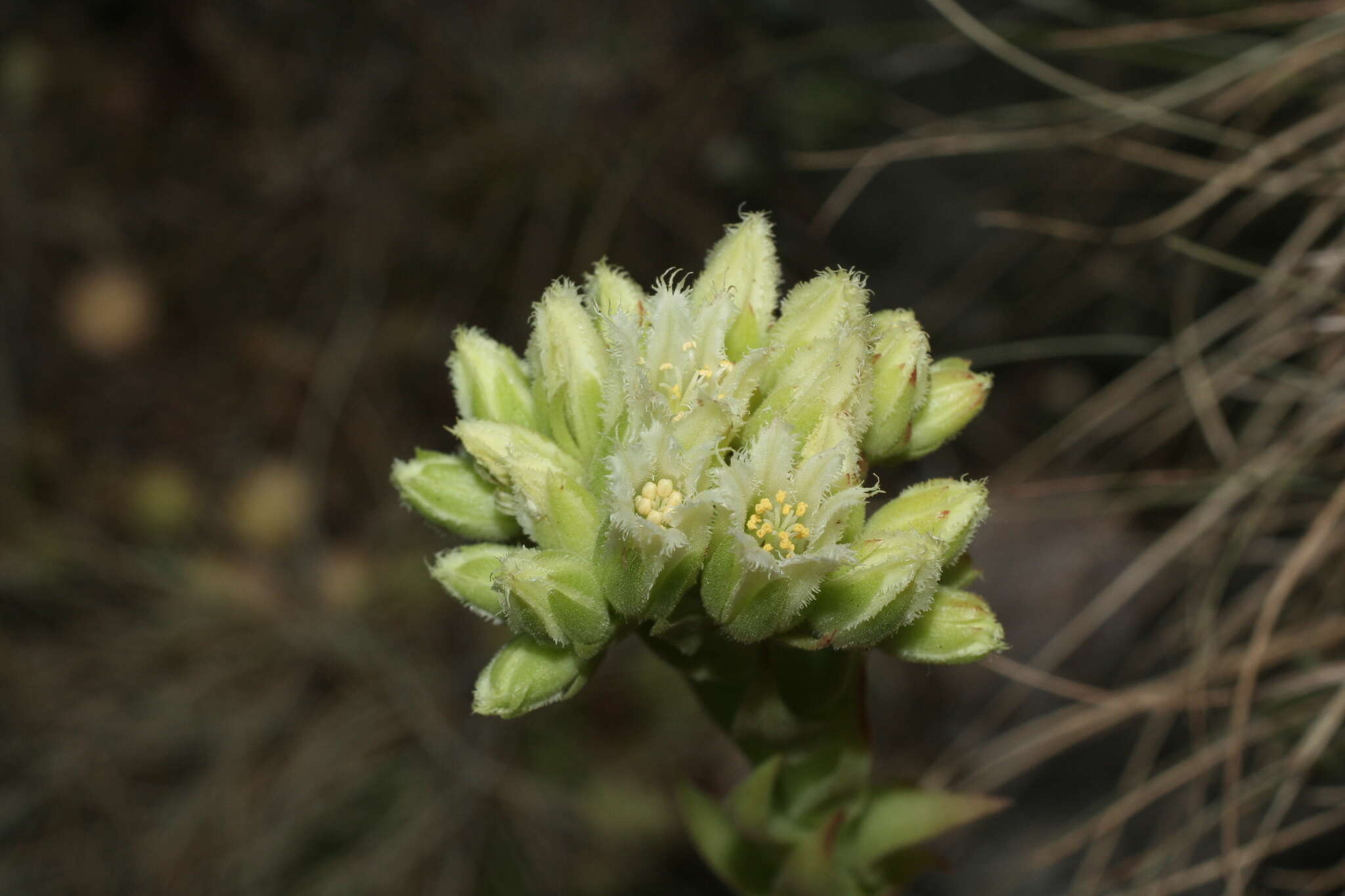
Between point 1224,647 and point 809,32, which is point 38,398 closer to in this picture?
point 809,32

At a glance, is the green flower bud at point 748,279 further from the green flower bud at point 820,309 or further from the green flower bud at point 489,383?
the green flower bud at point 489,383

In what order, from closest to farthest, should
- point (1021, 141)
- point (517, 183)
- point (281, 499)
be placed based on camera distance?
point (1021, 141)
point (517, 183)
point (281, 499)

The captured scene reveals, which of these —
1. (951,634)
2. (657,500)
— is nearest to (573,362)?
(657,500)

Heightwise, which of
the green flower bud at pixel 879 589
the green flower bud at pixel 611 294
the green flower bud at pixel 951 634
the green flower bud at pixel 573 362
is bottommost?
the green flower bud at pixel 951 634

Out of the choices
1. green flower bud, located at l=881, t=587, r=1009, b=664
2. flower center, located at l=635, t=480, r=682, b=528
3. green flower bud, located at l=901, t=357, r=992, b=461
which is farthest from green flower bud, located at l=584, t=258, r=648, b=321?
green flower bud, located at l=881, t=587, r=1009, b=664

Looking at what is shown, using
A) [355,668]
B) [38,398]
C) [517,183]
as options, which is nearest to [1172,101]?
[517,183]

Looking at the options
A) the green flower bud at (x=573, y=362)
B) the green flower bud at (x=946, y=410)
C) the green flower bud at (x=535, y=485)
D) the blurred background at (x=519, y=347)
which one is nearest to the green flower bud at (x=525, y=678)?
the green flower bud at (x=535, y=485)

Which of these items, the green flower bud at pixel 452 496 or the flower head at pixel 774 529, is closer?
the flower head at pixel 774 529
